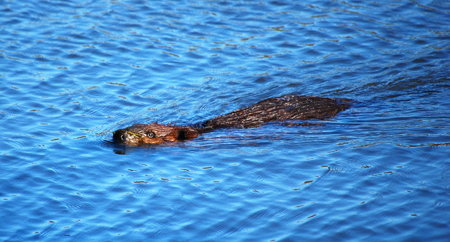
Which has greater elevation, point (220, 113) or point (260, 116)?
point (260, 116)

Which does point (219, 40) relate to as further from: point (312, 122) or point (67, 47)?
point (312, 122)

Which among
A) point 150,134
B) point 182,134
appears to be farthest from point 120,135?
point 182,134

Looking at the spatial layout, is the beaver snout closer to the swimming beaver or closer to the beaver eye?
the swimming beaver

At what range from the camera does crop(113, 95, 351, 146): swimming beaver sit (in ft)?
25.7

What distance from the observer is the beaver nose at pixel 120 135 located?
7.55 m

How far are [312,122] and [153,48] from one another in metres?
4.69

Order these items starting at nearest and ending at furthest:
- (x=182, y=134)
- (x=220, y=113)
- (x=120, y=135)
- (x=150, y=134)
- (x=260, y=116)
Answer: (x=120, y=135), (x=150, y=134), (x=182, y=134), (x=260, y=116), (x=220, y=113)

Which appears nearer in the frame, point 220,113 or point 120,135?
point 120,135

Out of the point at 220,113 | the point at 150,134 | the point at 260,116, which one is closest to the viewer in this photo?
the point at 150,134

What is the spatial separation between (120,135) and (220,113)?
205 cm

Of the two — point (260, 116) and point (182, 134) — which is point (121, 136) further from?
point (260, 116)

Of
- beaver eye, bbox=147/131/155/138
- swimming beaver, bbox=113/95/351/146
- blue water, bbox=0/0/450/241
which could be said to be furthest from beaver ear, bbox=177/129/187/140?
beaver eye, bbox=147/131/155/138

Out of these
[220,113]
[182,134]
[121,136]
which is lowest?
[220,113]

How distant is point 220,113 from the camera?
9.07 meters
